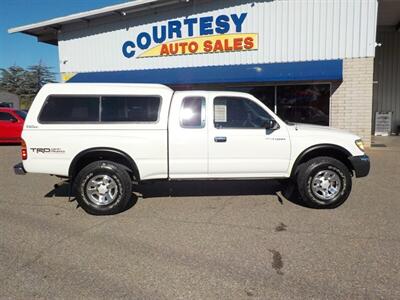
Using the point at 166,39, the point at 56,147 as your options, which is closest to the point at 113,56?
the point at 166,39

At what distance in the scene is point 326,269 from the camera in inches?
148

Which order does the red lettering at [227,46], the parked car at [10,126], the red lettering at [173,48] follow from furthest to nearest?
the parked car at [10,126], the red lettering at [173,48], the red lettering at [227,46]

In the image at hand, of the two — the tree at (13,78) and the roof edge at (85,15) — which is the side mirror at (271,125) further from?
the tree at (13,78)

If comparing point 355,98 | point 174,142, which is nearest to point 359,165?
point 174,142

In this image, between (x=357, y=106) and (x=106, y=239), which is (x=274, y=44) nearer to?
(x=357, y=106)

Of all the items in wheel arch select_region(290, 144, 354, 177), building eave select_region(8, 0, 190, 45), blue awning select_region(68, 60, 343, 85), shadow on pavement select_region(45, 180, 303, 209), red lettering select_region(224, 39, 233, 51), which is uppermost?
building eave select_region(8, 0, 190, 45)

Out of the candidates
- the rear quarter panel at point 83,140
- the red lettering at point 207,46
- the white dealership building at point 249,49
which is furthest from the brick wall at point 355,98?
the rear quarter panel at point 83,140

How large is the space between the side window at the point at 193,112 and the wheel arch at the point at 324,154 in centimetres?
166

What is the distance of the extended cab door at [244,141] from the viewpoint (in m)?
5.80

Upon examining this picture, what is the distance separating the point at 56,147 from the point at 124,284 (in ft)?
A: 9.58

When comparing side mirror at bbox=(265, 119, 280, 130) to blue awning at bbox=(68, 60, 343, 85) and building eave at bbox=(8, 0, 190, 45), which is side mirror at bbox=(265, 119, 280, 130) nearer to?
blue awning at bbox=(68, 60, 343, 85)

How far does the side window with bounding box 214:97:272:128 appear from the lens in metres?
5.89

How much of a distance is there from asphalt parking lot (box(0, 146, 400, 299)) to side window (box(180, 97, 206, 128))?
139 cm

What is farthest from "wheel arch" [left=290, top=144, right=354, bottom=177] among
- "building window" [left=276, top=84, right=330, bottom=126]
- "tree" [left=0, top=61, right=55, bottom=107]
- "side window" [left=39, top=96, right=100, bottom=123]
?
"tree" [left=0, top=61, right=55, bottom=107]
